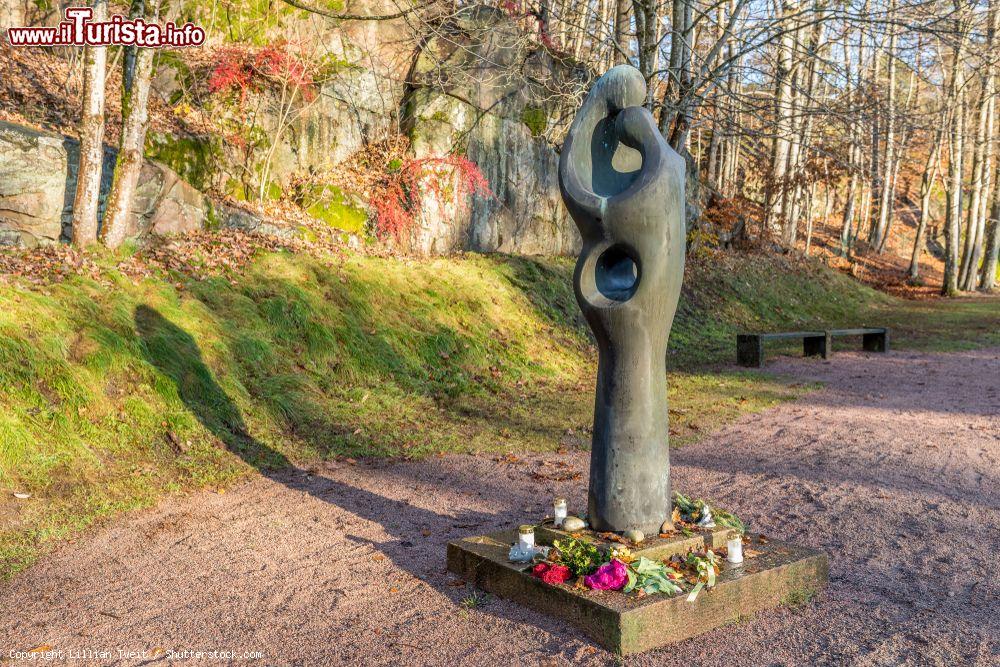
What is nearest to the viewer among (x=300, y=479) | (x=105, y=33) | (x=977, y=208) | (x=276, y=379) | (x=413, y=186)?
(x=300, y=479)

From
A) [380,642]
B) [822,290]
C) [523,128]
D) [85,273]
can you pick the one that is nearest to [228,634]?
[380,642]

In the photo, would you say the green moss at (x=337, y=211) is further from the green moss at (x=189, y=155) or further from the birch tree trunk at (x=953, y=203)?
the birch tree trunk at (x=953, y=203)

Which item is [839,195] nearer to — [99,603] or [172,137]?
[172,137]

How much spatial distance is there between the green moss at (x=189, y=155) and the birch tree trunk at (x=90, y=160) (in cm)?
209

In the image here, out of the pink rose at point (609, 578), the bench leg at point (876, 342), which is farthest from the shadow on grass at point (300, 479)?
the bench leg at point (876, 342)

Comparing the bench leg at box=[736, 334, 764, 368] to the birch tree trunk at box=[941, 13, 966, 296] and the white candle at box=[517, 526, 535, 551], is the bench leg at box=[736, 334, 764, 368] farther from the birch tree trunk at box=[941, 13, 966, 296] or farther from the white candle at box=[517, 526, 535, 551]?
the birch tree trunk at box=[941, 13, 966, 296]

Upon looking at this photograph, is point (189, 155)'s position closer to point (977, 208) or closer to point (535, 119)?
point (535, 119)

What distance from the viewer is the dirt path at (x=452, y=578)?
3637 millimetres

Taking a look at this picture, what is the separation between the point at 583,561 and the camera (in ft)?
13.3

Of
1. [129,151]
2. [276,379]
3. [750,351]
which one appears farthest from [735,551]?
[750,351]

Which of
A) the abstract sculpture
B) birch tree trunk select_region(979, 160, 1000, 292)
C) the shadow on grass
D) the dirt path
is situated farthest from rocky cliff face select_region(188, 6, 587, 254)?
birch tree trunk select_region(979, 160, 1000, 292)

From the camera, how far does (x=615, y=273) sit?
177 inches

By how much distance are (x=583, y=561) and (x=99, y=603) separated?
248 centimetres

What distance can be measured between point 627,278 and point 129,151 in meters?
7.10
